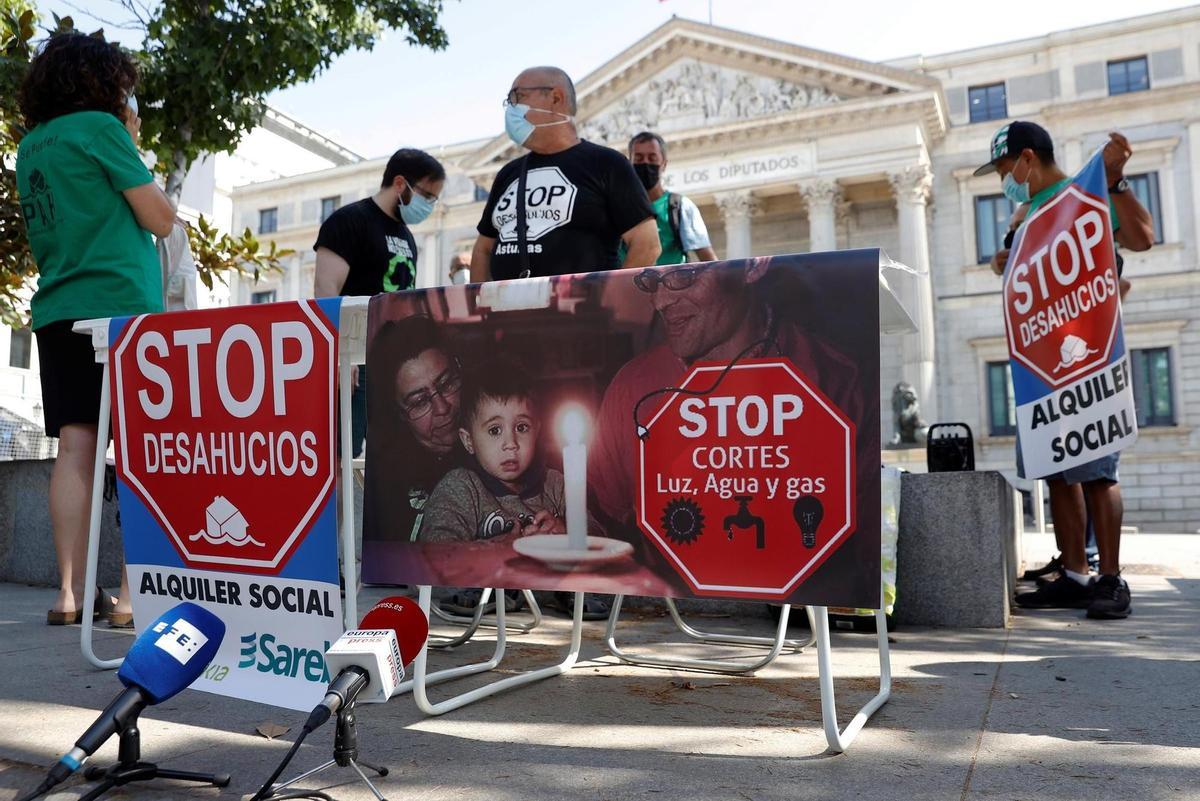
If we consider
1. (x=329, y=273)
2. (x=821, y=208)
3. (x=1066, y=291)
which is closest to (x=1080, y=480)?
(x=1066, y=291)

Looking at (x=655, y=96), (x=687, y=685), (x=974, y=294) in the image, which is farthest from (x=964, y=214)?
(x=687, y=685)

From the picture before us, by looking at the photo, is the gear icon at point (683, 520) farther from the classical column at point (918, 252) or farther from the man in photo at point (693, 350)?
the classical column at point (918, 252)

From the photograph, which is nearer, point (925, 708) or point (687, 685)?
point (925, 708)

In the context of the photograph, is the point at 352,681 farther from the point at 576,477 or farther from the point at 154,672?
the point at 576,477

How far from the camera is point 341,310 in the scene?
2.34 metres

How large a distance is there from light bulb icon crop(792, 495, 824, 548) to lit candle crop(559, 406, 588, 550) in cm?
48

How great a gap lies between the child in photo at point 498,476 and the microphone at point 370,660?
1.57 ft

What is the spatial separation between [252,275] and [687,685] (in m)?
6.11

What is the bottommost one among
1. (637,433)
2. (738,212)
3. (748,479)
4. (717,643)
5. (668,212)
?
(717,643)

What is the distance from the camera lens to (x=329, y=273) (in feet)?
13.1

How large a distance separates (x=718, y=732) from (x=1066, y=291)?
111 inches

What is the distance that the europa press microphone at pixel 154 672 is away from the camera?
1489 millimetres

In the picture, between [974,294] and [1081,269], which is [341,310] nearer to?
[1081,269]

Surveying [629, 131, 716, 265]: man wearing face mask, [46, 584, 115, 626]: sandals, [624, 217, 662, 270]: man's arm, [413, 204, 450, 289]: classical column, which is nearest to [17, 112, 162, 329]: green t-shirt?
[46, 584, 115, 626]: sandals
